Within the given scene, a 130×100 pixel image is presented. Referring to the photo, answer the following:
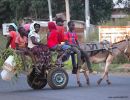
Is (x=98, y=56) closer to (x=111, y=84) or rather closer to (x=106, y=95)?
(x=111, y=84)

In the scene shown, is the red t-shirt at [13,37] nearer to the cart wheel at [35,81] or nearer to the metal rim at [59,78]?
the cart wheel at [35,81]

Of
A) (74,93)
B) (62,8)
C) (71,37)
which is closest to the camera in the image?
(74,93)

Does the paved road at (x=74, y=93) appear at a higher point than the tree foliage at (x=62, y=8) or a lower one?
lower

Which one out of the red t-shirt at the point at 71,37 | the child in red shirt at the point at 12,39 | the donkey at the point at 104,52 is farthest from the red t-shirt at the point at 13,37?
the donkey at the point at 104,52

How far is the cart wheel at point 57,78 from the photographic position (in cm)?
1590

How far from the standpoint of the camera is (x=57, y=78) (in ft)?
52.7

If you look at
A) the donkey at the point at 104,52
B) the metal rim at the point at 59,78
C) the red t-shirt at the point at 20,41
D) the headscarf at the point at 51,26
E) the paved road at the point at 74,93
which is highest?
the headscarf at the point at 51,26

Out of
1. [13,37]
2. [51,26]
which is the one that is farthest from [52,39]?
[13,37]

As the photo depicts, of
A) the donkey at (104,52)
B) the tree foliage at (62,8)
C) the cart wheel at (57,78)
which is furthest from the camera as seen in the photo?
the tree foliage at (62,8)

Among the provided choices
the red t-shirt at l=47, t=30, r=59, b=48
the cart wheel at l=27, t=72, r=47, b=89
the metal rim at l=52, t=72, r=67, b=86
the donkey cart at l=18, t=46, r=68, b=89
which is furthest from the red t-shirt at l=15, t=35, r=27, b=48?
the metal rim at l=52, t=72, r=67, b=86

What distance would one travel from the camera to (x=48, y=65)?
52.8 feet

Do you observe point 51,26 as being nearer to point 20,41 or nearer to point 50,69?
point 20,41

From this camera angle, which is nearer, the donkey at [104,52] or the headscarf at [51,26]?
the headscarf at [51,26]

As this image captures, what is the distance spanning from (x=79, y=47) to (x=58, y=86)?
153cm
